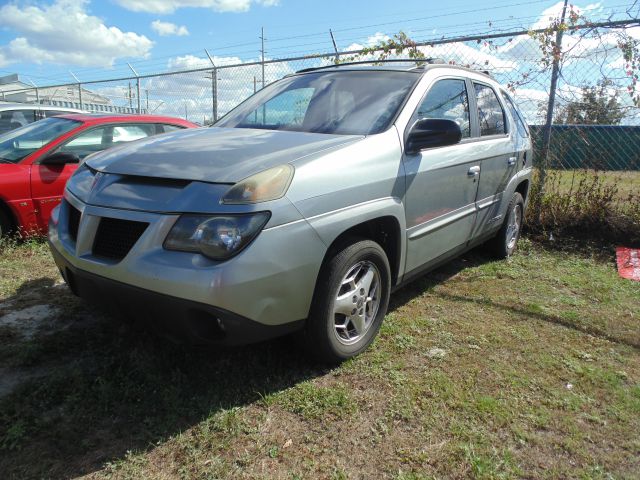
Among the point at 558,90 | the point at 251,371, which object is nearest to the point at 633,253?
the point at 558,90

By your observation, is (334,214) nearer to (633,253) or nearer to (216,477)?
(216,477)

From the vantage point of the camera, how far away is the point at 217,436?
224 cm

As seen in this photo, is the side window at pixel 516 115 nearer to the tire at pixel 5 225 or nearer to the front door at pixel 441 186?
the front door at pixel 441 186

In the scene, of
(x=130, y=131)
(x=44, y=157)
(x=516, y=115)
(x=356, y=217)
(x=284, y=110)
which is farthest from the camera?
(x=130, y=131)

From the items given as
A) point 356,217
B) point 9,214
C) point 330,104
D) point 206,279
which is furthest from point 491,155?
point 9,214

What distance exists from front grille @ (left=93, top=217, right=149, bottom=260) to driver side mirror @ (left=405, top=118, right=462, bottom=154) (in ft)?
5.39

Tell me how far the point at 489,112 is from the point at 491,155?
18.7 inches

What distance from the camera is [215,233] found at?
7.04ft

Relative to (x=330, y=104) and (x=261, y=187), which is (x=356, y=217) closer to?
(x=261, y=187)

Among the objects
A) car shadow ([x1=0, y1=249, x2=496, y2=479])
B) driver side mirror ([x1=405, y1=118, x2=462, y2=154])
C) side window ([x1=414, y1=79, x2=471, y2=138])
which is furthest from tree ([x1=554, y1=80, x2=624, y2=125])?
car shadow ([x1=0, y1=249, x2=496, y2=479])

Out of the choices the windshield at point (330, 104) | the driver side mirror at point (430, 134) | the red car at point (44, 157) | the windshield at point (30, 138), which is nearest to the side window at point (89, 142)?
the red car at point (44, 157)

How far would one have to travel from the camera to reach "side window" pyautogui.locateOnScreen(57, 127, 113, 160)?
5176mm

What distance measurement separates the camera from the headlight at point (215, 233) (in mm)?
2137

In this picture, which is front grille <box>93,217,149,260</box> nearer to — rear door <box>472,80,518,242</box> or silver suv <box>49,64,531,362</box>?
silver suv <box>49,64,531,362</box>
